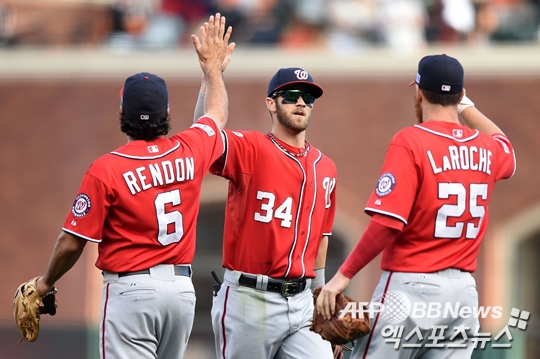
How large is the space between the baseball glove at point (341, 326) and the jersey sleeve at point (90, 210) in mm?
1425

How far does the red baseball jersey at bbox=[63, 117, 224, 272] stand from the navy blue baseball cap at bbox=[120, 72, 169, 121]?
175 millimetres

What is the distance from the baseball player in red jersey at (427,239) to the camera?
489cm

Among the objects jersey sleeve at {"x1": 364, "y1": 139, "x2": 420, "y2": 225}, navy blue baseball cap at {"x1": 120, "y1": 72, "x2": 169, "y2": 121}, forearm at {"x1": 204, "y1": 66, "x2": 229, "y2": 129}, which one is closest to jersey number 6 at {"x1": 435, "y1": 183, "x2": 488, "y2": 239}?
jersey sleeve at {"x1": 364, "y1": 139, "x2": 420, "y2": 225}

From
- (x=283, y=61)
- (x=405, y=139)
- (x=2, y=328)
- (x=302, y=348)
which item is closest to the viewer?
(x=405, y=139)

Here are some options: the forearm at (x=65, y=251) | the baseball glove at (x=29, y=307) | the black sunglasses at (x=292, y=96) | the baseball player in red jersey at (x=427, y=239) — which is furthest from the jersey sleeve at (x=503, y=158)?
the baseball glove at (x=29, y=307)

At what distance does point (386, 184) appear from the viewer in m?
4.92

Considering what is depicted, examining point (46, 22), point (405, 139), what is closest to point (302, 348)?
point (405, 139)

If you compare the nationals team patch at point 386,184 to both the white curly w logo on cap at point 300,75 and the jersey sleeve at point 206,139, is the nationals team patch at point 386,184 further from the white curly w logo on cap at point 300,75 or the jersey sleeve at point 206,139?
the white curly w logo on cap at point 300,75

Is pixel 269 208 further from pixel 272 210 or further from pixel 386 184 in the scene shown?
pixel 386 184

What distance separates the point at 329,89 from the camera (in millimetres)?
14734

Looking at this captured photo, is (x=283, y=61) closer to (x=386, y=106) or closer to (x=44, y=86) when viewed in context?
(x=386, y=106)

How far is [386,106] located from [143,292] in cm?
998

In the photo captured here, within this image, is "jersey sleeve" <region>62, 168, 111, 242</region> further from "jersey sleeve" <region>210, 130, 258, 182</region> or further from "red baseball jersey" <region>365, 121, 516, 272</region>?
"red baseball jersey" <region>365, 121, 516, 272</region>

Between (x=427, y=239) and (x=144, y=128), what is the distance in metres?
1.90
